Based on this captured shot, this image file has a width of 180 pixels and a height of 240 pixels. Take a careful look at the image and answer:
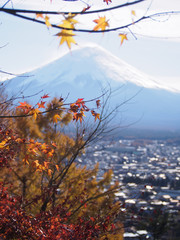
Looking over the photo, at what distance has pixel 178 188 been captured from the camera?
2992 centimetres

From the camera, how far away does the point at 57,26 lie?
172 cm

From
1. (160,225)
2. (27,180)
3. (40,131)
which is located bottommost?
(160,225)

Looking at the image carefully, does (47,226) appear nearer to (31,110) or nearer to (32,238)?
(32,238)

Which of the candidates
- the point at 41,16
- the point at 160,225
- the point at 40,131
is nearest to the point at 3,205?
the point at 41,16

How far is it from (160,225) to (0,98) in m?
10.1

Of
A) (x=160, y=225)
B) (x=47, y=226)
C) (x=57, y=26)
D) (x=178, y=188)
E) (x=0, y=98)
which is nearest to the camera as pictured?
(x=57, y=26)

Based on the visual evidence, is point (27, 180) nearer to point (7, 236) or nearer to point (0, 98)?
point (0, 98)

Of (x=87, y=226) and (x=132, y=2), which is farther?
(x=87, y=226)

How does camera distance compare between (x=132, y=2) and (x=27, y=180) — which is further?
(x=27, y=180)

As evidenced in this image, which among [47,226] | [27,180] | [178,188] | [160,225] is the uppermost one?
[47,226]

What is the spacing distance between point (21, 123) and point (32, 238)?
698cm

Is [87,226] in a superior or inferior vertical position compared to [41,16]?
inferior

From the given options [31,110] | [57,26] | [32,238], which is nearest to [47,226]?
[32,238]

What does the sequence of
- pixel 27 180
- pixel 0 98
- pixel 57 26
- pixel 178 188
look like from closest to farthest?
pixel 57 26 < pixel 0 98 < pixel 27 180 < pixel 178 188
